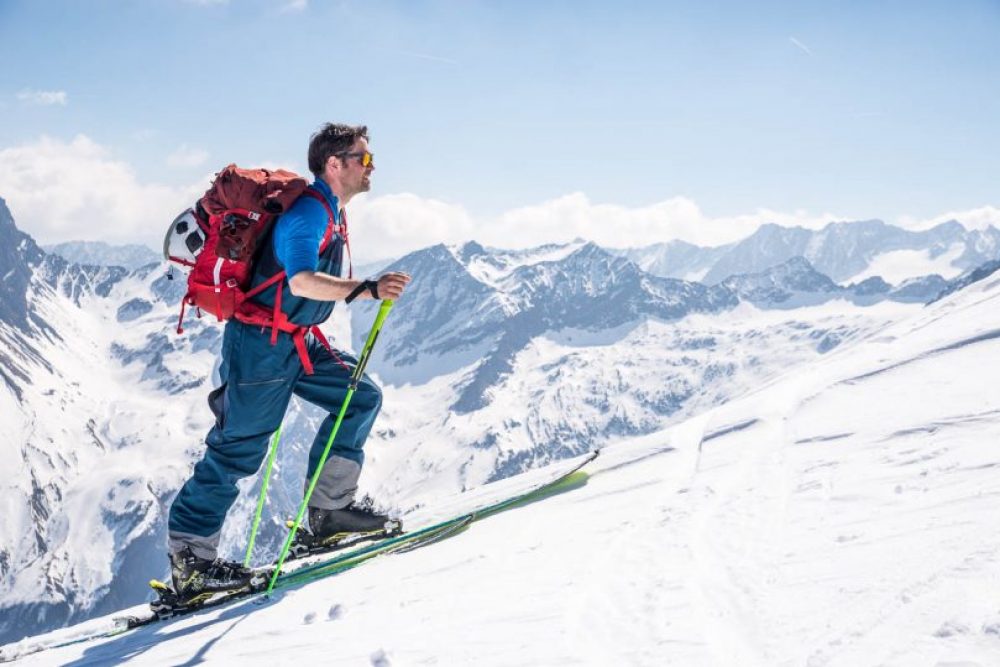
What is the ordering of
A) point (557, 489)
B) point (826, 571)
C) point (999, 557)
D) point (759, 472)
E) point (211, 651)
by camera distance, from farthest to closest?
point (557, 489) < point (759, 472) < point (211, 651) < point (826, 571) < point (999, 557)

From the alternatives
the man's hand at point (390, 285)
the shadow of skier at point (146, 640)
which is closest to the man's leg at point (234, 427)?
the shadow of skier at point (146, 640)

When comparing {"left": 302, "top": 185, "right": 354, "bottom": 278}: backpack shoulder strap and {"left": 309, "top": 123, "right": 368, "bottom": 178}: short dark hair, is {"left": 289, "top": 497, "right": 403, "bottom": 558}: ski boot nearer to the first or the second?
{"left": 302, "top": 185, "right": 354, "bottom": 278}: backpack shoulder strap

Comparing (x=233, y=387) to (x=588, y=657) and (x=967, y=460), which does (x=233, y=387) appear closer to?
(x=588, y=657)

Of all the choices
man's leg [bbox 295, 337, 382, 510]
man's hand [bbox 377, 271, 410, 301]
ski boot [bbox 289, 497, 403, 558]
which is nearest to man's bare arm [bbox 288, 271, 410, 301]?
man's hand [bbox 377, 271, 410, 301]

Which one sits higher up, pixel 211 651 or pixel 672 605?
pixel 211 651

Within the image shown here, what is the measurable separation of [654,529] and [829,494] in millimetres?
1305

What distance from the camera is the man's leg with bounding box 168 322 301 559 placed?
605 cm

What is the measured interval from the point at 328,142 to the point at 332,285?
1.55 m

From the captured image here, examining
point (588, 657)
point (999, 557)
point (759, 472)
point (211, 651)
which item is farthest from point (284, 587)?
point (999, 557)

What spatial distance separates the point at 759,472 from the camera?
6371 millimetres

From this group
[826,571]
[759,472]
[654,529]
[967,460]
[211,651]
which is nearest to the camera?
[826,571]

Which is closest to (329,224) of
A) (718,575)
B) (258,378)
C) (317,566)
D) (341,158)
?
(341,158)

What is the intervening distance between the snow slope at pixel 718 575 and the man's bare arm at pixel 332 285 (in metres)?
2.18

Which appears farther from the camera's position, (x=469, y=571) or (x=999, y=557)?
(x=469, y=571)
